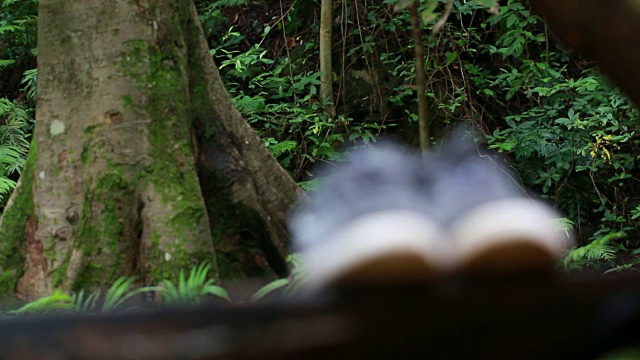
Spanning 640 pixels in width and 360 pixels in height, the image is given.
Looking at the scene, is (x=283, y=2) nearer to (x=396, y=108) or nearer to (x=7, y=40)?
(x=396, y=108)

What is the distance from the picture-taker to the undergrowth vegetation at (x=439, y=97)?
18.3ft

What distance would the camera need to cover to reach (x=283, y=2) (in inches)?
289

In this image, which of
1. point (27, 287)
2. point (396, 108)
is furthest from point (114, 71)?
point (396, 108)

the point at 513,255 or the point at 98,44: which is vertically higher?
the point at 98,44

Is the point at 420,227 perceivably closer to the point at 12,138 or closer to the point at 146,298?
the point at 146,298

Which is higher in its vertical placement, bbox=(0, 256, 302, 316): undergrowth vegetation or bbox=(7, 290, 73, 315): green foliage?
bbox=(7, 290, 73, 315): green foliage

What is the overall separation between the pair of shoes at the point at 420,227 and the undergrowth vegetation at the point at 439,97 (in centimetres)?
373

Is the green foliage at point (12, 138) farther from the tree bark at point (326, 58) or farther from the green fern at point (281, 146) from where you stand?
the tree bark at point (326, 58)

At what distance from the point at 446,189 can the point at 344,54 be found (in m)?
5.51

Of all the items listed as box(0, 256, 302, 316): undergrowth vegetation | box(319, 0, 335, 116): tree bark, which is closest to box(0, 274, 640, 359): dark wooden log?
box(0, 256, 302, 316): undergrowth vegetation

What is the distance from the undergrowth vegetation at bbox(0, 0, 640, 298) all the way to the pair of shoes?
373cm

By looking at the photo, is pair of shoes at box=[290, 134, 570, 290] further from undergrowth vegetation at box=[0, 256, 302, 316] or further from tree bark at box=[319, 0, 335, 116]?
tree bark at box=[319, 0, 335, 116]

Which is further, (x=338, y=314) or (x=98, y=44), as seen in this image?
(x=98, y=44)

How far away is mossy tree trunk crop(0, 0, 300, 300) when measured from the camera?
2883mm
